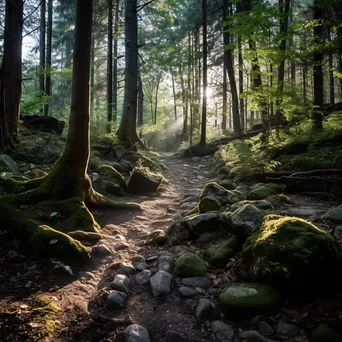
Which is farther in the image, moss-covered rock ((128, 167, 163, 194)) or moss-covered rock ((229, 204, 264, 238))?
Answer: moss-covered rock ((128, 167, 163, 194))

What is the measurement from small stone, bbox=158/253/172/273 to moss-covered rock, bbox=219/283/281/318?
1.00 m

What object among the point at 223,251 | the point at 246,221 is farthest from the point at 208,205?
the point at 223,251

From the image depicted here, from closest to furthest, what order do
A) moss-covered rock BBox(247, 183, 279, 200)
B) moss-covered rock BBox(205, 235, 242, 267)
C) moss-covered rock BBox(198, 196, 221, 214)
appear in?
moss-covered rock BBox(205, 235, 242, 267) → moss-covered rock BBox(198, 196, 221, 214) → moss-covered rock BBox(247, 183, 279, 200)

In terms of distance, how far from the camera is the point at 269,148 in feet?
29.1

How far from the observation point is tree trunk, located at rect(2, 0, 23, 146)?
8586mm

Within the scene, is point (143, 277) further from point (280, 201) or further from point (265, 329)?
point (280, 201)

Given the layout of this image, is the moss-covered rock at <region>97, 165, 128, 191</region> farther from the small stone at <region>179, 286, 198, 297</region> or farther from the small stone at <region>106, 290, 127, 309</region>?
the small stone at <region>179, 286, 198, 297</region>

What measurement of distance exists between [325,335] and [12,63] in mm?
10192

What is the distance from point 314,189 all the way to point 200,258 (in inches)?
140

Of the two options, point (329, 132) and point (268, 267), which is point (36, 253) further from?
point (329, 132)

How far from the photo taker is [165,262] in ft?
12.7

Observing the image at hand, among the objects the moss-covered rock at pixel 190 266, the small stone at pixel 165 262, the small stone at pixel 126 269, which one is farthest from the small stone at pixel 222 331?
the small stone at pixel 126 269

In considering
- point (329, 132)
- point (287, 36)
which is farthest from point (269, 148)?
point (287, 36)

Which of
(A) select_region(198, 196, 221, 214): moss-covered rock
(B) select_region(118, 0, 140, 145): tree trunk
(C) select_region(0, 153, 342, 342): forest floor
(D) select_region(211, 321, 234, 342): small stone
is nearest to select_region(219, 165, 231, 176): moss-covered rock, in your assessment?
(B) select_region(118, 0, 140, 145): tree trunk
